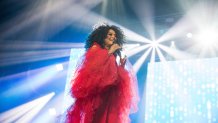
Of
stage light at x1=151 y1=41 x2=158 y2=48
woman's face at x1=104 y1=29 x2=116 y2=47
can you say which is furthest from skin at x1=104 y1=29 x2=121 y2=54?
stage light at x1=151 y1=41 x2=158 y2=48

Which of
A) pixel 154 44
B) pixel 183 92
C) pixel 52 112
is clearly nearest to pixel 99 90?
pixel 183 92

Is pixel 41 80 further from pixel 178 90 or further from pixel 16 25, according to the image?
pixel 178 90

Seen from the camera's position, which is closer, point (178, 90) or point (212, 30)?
point (178, 90)

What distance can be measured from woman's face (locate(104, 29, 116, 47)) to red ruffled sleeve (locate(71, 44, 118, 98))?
0.37ft

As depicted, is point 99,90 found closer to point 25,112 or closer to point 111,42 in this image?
point 111,42

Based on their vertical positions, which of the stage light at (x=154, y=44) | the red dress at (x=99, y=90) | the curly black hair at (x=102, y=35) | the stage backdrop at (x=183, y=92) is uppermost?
the stage light at (x=154, y=44)

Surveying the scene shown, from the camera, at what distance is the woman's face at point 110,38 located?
1.93 metres

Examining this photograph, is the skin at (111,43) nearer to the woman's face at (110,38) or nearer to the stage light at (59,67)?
the woman's face at (110,38)

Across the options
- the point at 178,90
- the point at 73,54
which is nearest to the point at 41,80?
the point at 73,54

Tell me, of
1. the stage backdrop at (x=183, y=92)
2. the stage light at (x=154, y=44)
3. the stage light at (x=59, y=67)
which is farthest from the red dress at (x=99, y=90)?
the stage light at (x=59, y=67)

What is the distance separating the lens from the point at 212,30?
188 inches

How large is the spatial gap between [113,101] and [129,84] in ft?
0.51

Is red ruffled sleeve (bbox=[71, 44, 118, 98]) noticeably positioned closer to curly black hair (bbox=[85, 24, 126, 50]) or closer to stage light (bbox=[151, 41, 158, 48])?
curly black hair (bbox=[85, 24, 126, 50])

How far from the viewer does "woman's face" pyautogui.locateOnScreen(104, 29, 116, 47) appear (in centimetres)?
193
